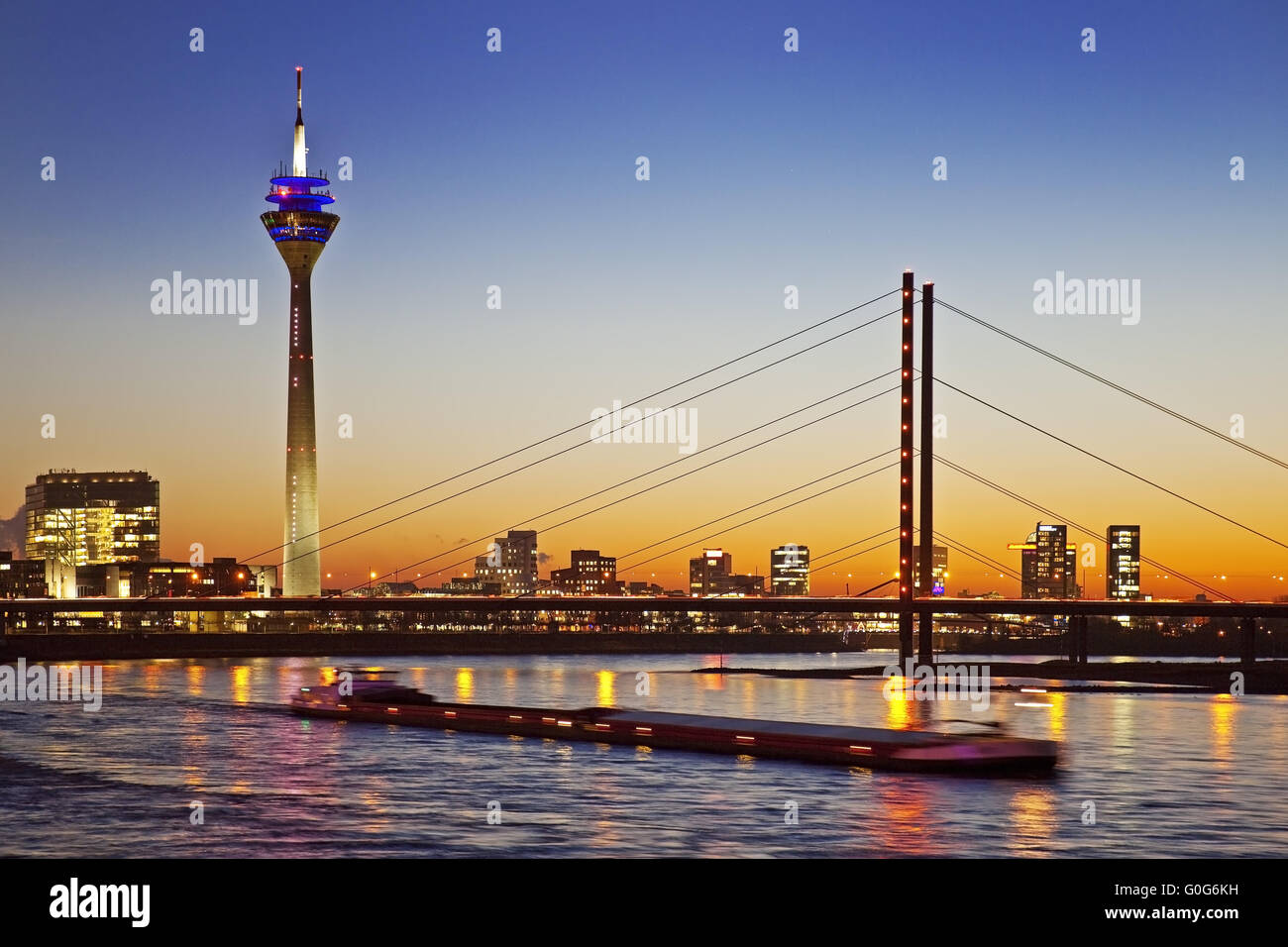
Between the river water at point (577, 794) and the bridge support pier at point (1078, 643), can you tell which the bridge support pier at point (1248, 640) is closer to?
the bridge support pier at point (1078, 643)

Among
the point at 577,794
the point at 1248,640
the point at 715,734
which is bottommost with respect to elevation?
the point at 1248,640

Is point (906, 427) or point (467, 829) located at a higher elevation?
point (906, 427)

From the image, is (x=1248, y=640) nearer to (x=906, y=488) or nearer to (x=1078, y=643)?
(x=1078, y=643)

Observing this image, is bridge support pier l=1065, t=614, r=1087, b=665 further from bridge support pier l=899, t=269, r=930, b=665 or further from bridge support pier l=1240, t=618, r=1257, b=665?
bridge support pier l=899, t=269, r=930, b=665

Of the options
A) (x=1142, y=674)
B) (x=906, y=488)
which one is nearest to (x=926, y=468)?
(x=906, y=488)

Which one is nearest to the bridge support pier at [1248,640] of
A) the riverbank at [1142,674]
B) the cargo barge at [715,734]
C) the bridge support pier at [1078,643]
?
the riverbank at [1142,674]

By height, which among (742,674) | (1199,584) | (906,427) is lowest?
(742,674)
